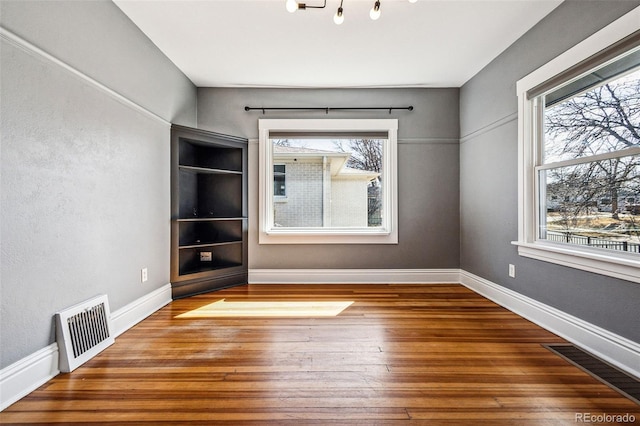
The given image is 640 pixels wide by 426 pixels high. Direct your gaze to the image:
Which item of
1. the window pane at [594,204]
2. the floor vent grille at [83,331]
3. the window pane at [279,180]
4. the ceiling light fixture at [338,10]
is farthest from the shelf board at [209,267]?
the window pane at [594,204]

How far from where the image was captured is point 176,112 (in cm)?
317

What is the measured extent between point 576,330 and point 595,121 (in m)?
1.48

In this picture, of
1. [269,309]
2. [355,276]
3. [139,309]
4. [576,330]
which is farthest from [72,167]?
[576,330]

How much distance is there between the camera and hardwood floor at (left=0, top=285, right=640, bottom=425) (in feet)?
4.58

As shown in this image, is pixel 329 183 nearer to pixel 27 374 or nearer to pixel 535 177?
pixel 535 177

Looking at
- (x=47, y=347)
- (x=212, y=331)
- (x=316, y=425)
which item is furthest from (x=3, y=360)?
(x=316, y=425)

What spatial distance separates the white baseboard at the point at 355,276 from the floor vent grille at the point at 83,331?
5.94 feet

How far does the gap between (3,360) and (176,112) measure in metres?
2.50

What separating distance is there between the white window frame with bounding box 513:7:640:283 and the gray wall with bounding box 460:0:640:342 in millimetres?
66

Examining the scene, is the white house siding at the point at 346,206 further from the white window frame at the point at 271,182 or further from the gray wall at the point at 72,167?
the gray wall at the point at 72,167

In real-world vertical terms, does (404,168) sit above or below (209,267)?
→ above

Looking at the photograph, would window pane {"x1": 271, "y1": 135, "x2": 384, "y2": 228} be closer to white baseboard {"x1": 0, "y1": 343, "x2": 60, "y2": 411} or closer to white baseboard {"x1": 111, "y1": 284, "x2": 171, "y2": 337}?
white baseboard {"x1": 111, "y1": 284, "x2": 171, "y2": 337}

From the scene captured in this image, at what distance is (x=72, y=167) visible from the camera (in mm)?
1832

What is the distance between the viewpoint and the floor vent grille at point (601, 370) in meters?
1.55
